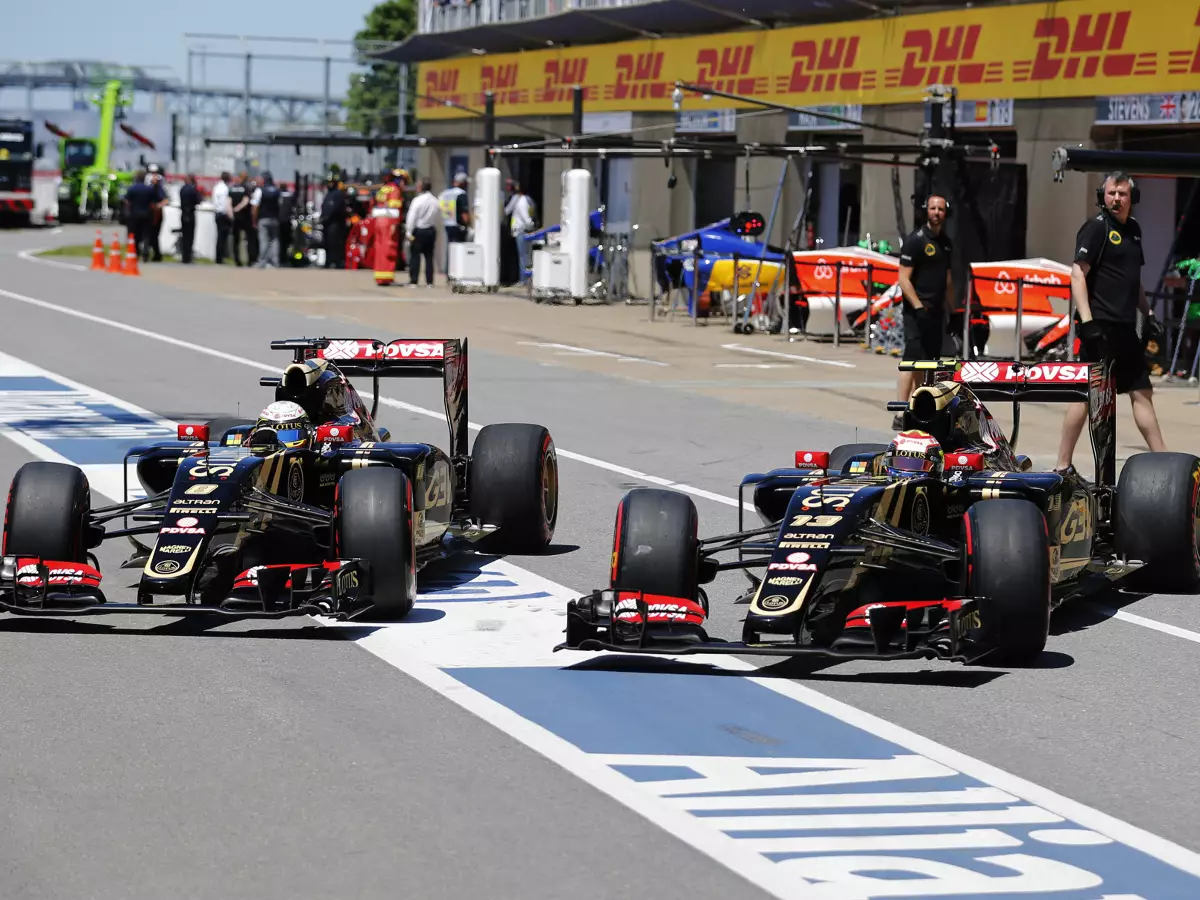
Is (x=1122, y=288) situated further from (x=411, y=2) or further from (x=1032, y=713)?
(x=411, y=2)

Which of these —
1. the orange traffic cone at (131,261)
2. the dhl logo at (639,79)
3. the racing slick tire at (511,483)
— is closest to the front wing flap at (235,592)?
the racing slick tire at (511,483)

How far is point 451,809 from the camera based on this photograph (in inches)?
250

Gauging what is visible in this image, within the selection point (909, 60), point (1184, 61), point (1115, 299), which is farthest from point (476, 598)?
point (909, 60)

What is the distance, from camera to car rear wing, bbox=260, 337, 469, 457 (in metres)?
11.4

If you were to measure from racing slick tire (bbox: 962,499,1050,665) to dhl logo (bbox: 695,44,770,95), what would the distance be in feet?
88.1

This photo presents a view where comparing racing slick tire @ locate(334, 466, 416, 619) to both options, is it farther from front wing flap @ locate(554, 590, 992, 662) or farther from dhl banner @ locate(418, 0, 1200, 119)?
dhl banner @ locate(418, 0, 1200, 119)

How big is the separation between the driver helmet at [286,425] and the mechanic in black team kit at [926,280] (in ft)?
25.4

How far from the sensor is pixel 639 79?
1538 inches

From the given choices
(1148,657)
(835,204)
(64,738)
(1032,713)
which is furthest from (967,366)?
(835,204)

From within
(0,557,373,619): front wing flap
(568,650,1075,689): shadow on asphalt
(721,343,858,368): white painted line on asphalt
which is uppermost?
(0,557,373,619): front wing flap

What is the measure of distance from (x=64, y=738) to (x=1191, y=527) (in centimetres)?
542

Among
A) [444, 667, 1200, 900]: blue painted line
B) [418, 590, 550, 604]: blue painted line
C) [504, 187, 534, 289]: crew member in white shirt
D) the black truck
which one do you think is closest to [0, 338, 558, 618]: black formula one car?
[418, 590, 550, 604]: blue painted line

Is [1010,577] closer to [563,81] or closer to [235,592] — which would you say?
[235,592]

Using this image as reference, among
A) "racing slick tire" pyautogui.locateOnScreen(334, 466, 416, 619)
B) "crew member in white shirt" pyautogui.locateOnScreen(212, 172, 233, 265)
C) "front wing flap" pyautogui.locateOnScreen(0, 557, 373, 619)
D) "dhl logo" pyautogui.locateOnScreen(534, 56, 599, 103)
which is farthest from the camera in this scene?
"crew member in white shirt" pyautogui.locateOnScreen(212, 172, 233, 265)
